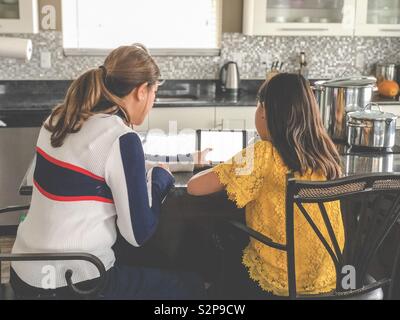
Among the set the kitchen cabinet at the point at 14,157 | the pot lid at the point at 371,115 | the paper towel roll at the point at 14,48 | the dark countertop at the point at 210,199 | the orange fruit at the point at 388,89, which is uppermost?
the paper towel roll at the point at 14,48

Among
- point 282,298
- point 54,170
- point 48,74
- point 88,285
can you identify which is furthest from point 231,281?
point 48,74

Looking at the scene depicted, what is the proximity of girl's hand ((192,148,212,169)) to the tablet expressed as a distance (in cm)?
7

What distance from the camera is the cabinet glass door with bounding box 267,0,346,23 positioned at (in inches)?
194

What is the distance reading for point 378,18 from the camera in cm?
507

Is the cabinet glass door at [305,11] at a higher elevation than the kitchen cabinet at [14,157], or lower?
higher

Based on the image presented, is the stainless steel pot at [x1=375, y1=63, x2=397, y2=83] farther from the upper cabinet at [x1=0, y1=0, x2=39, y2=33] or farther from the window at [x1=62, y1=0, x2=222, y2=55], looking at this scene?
the upper cabinet at [x1=0, y1=0, x2=39, y2=33]

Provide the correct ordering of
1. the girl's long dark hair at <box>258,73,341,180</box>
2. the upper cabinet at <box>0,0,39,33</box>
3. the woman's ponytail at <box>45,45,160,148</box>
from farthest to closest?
1. the upper cabinet at <box>0,0,39,33</box>
2. the girl's long dark hair at <box>258,73,341,180</box>
3. the woman's ponytail at <box>45,45,160,148</box>

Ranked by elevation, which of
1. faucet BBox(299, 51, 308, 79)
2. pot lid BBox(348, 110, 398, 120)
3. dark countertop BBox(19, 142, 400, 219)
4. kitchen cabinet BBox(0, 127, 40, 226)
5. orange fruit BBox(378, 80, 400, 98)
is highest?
faucet BBox(299, 51, 308, 79)

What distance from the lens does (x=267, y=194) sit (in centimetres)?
219

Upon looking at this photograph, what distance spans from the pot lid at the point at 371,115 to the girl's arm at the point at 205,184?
97 centimetres

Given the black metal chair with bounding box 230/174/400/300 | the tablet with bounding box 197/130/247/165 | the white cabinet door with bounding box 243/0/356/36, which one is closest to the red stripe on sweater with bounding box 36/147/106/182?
the black metal chair with bounding box 230/174/400/300

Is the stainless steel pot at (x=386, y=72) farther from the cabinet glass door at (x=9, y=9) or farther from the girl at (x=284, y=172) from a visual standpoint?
the girl at (x=284, y=172)

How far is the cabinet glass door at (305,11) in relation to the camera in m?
4.94

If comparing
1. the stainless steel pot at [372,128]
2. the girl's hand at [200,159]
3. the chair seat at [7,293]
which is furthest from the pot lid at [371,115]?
the chair seat at [7,293]
